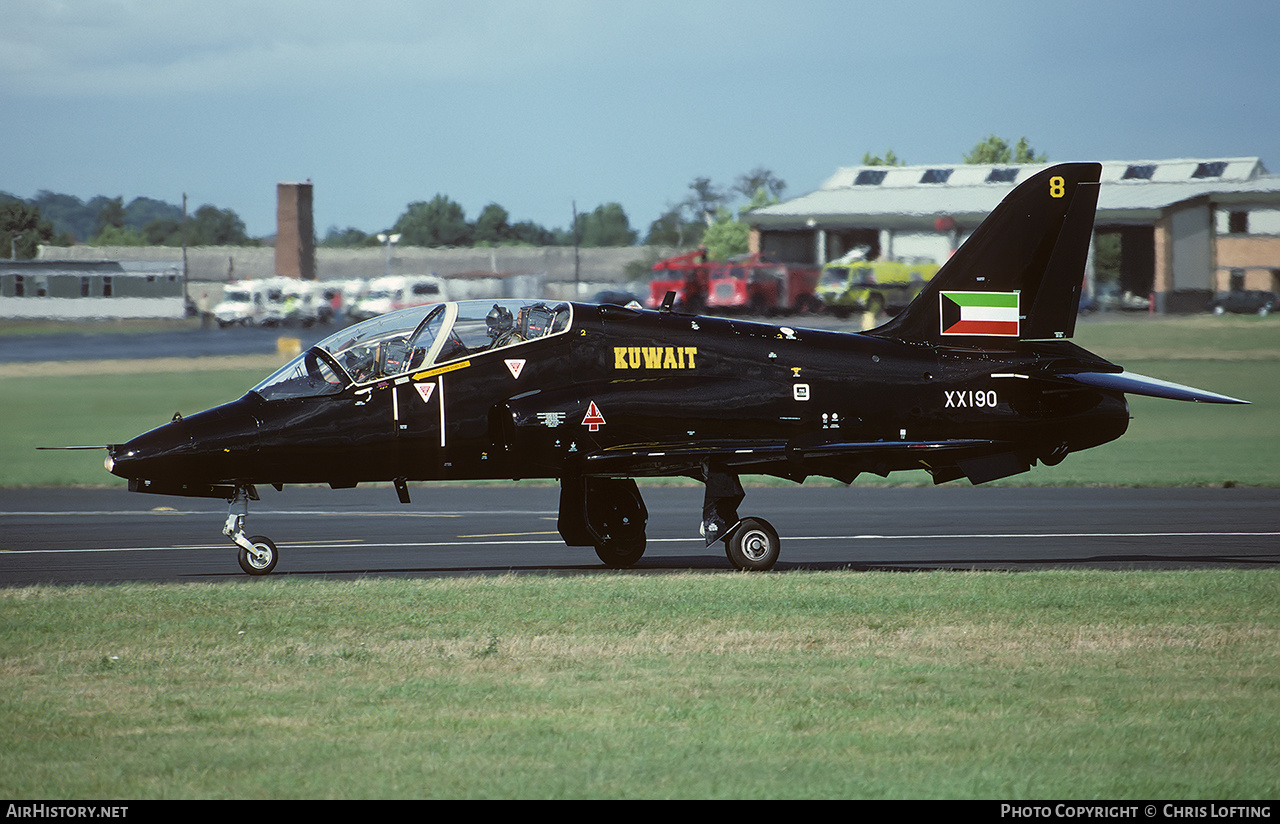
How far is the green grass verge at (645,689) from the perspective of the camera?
7.62 meters

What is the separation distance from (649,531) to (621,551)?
3.97 metres

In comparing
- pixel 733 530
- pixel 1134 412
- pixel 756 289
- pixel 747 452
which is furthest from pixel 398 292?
pixel 733 530

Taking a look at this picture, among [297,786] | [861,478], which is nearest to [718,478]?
[297,786]

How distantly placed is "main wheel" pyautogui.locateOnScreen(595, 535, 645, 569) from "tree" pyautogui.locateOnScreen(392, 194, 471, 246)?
170 feet

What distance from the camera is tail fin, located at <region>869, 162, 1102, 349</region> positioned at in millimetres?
18203

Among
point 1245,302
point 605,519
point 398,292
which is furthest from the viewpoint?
point 398,292

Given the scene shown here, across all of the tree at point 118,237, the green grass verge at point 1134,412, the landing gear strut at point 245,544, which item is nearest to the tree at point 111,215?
the tree at point 118,237

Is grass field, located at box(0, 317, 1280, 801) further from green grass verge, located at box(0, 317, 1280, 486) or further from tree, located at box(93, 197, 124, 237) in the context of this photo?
tree, located at box(93, 197, 124, 237)

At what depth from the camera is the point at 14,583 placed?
50.8ft

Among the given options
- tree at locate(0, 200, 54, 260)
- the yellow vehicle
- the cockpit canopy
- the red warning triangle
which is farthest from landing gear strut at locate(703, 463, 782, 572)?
the yellow vehicle

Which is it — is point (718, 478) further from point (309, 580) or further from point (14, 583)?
point (14, 583)

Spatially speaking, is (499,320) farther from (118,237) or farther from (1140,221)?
(118,237)

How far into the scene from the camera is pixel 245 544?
52.9 ft

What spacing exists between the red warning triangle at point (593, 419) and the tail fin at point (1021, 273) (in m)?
4.03
